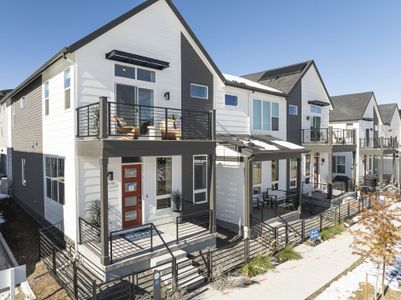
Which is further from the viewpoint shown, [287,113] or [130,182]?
[287,113]

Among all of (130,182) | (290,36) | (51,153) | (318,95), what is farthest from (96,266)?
(318,95)

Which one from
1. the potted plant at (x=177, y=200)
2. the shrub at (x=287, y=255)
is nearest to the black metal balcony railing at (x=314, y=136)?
the shrub at (x=287, y=255)

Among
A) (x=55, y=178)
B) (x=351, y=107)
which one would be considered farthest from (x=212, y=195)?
(x=351, y=107)

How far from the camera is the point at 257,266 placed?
9.61 metres

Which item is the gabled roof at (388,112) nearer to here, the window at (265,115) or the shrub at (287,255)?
the window at (265,115)

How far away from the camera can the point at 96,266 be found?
834 centimetres

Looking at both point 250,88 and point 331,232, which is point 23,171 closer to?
point 250,88

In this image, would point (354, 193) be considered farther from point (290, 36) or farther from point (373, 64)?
point (290, 36)

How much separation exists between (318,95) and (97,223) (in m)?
19.5

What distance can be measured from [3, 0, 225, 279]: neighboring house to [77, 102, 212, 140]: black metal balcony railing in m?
0.04

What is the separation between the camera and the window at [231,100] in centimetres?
1485

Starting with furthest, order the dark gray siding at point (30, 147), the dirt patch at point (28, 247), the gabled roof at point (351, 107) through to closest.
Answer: the gabled roof at point (351, 107), the dark gray siding at point (30, 147), the dirt patch at point (28, 247)

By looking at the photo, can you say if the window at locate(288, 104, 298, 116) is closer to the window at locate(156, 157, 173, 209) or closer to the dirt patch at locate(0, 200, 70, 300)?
the window at locate(156, 157, 173, 209)

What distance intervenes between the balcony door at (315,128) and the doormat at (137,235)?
1539 centimetres
